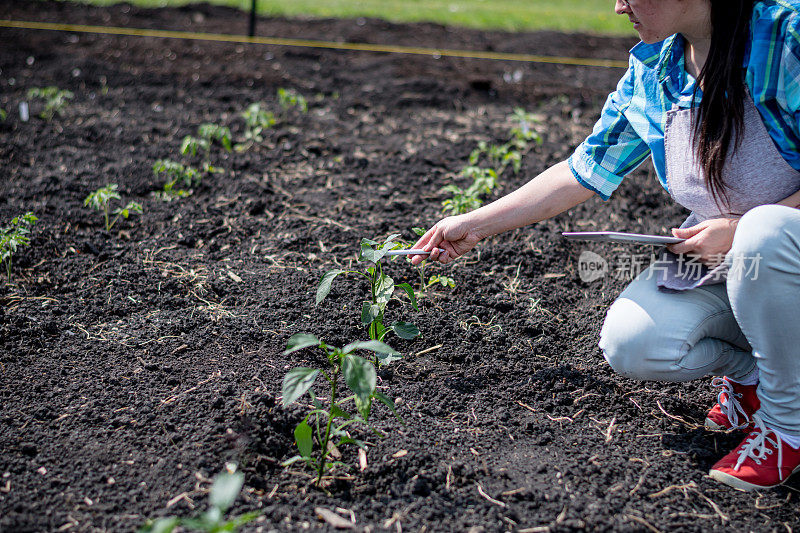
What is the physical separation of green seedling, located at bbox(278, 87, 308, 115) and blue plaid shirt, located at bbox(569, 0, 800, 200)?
2.76m

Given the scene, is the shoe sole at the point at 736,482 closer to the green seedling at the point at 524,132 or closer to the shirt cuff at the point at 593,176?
the shirt cuff at the point at 593,176

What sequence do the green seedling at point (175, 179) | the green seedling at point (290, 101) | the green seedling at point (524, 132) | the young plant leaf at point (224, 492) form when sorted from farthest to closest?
1. the green seedling at point (290, 101)
2. the green seedling at point (524, 132)
3. the green seedling at point (175, 179)
4. the young plant leaf at point (224, 492)

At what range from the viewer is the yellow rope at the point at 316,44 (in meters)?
6.72

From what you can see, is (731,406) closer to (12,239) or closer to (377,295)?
(377,295)

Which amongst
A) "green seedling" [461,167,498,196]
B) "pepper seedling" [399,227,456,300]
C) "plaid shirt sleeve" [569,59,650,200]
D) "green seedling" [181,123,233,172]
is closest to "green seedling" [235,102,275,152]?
"green seedling" [181,123,233,172]

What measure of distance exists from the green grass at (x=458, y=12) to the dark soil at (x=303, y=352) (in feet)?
13.9

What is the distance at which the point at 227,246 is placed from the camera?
3.22m

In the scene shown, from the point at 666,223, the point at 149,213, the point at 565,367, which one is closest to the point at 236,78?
the point at 149,213

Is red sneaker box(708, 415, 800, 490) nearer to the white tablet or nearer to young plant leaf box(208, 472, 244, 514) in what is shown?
the white tablet

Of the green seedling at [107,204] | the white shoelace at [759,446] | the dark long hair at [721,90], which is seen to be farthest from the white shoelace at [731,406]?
the green seedling at [107,204]

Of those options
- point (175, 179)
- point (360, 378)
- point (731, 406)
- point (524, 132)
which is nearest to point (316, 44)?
point (524, 132)

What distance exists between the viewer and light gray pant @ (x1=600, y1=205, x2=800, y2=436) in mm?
1843

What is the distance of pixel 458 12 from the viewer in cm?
970

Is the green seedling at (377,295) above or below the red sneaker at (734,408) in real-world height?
above
